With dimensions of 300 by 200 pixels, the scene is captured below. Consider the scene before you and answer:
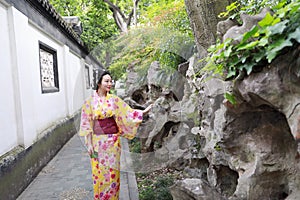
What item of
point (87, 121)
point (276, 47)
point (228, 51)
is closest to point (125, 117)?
point (87, 121)

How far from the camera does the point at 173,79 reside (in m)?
4.97

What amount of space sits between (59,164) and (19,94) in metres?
1.98

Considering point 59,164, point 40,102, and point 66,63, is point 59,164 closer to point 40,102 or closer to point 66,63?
point 40,102

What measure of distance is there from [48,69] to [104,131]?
4.39m

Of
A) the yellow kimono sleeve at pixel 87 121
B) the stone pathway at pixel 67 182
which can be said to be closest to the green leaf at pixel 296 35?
the yellow kimono sleeve at pixel 87 121

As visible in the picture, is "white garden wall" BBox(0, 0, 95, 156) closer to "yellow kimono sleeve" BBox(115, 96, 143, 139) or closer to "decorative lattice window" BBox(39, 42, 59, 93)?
"decorative lattice window" BBox(39, 42, 59, 93)

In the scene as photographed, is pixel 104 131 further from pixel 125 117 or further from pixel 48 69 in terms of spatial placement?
pixel 48 69

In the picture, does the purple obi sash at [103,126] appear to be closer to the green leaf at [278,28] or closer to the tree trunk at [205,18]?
the tree trunk at [205,18]

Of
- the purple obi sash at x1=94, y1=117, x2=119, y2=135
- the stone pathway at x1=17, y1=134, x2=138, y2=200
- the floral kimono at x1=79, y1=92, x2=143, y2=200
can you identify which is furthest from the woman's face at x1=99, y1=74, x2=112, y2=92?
the stone pathway at x1=17, y1=134, x2=138, y2=200

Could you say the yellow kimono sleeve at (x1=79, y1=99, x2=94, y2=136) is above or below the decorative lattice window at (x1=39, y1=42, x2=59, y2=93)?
below

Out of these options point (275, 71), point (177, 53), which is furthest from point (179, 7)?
point (275, 71)

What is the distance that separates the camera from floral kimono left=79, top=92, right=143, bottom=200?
9.91ft

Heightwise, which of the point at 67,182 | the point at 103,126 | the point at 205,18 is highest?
the point at 205,18

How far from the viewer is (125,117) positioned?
125 inches
